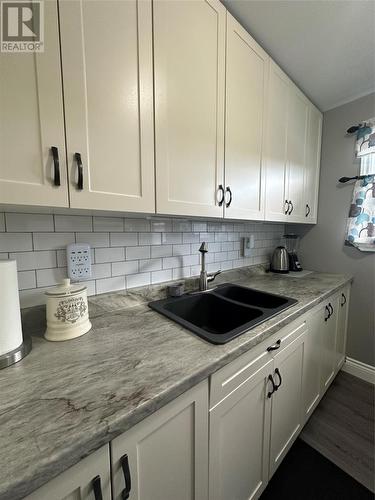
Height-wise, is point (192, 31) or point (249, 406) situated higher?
point (192, 31)

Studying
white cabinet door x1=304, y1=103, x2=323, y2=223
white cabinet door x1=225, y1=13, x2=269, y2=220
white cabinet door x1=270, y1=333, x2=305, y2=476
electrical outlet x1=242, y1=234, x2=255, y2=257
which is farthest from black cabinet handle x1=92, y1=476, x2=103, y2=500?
white cabinet door x1=304, y1=103, x2=323, y2=223

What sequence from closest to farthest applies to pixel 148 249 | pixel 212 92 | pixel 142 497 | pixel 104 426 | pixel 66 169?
pixel 104 426 < pixel 142 497 < pixel 66 169 < pixel 212 92 < pixel 148 249

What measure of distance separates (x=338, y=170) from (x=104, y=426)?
238 centimetres

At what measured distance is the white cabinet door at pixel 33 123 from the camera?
534 millimetres

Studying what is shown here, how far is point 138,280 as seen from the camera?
113 cm

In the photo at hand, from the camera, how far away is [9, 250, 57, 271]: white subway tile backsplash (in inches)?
31.3

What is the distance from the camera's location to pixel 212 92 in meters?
0.97

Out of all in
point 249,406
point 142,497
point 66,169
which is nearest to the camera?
point 142,497

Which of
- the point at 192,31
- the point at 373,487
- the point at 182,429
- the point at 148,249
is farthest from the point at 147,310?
the point at 373,487

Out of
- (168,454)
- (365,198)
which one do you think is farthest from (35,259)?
(365,198)

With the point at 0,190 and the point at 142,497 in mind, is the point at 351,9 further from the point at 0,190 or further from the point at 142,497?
the point at 142,497

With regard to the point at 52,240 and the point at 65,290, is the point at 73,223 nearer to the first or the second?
the point at 52,240

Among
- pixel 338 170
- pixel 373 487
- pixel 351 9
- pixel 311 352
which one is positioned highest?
pixel 351 9

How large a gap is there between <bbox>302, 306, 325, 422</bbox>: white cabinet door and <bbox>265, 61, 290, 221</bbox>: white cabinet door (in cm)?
70
